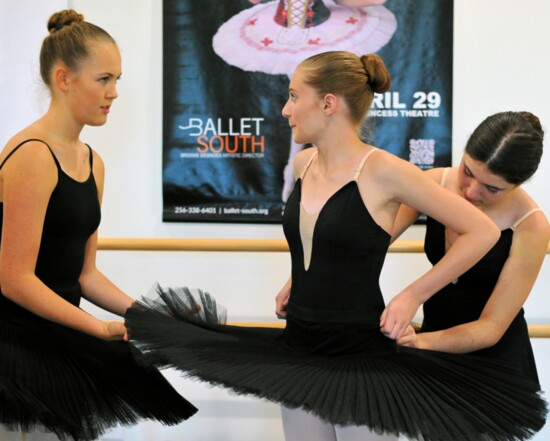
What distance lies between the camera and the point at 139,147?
3354 mm

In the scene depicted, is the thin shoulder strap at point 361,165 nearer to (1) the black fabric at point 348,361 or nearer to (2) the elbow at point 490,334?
(1) the black fabric at point 348,361

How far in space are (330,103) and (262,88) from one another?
1490 mm

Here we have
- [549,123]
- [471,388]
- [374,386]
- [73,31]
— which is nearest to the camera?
[374,386]

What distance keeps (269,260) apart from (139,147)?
2.48ft

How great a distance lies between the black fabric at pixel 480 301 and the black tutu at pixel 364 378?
0.18 metres

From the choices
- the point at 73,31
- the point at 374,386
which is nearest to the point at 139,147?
the point at 73,31

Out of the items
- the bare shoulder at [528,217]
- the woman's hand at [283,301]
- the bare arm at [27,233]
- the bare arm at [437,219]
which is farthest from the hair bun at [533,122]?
the bare arm at [27,233]

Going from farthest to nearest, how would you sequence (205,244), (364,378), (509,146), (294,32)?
(294,32), (205,244), (509,146), (364,378)

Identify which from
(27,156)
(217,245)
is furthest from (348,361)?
(217,245)

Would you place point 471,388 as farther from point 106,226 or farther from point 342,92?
point 106,226

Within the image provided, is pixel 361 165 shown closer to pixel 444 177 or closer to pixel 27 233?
pixel 444 177

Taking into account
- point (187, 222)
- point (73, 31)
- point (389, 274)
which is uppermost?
point (73, 31)

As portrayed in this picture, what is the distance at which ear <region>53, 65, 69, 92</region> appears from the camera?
6.28ft

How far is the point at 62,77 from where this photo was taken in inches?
75.5
